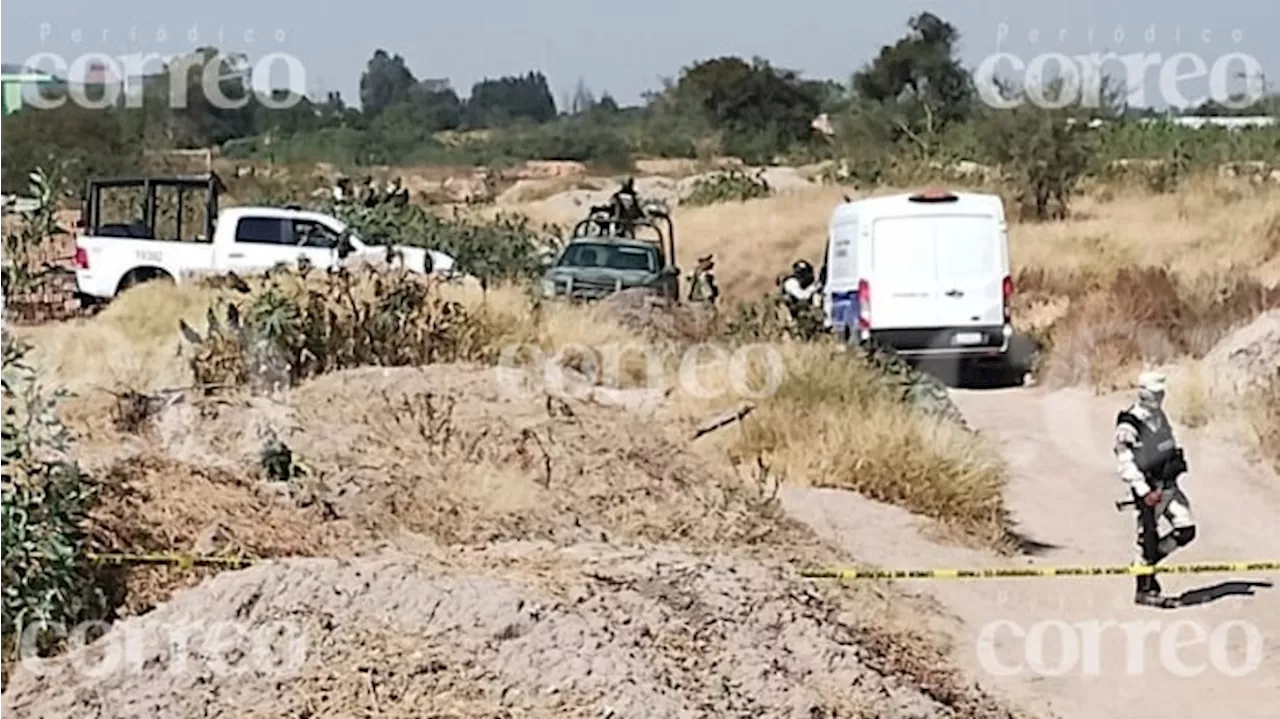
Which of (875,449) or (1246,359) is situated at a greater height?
(1246,359)

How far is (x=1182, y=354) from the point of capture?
20.7 meters

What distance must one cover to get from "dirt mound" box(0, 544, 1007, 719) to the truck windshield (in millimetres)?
16806

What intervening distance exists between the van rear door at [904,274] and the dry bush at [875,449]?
6331 mm

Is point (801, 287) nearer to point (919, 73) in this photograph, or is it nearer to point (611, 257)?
point (611, 257)

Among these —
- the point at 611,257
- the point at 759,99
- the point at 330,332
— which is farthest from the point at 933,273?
the point at 759,99

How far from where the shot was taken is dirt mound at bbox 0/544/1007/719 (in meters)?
6.66

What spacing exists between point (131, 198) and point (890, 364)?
14806 millimetres

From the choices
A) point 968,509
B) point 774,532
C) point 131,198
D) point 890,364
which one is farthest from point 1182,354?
point 131,198

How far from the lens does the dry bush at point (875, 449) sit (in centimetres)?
1289

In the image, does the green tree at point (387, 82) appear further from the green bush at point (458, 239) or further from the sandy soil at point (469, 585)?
the sandy soil at point (469, 585)

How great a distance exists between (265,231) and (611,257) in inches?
166

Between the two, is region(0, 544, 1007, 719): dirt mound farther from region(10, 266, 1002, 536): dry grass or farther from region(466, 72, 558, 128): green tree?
region(466, 72, 558, 128): green tree

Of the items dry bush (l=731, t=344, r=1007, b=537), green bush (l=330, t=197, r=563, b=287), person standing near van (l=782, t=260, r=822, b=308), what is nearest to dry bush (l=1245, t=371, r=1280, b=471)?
dry bush (l=731, t=344, r=1007, b=537)

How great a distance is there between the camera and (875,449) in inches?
521
